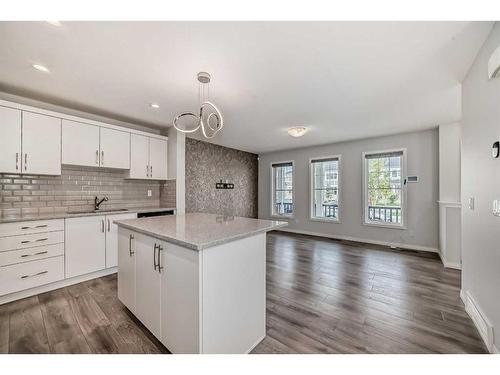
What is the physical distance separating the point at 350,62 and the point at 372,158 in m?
3.55

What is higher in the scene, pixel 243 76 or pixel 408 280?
pixel 243 76

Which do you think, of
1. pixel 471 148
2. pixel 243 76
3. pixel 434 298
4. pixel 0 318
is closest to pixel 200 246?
pixel 243 76

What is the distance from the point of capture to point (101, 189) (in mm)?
3508

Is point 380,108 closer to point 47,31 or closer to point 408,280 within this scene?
point 408,280

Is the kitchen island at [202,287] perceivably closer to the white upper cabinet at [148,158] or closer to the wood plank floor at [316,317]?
the wood plank floor at [316,317]

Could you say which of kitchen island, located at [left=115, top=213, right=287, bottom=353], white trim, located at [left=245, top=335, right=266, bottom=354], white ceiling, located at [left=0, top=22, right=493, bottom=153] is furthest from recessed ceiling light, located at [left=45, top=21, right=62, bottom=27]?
white trim, located at [left=245, top=335, right=266, bottom=354]

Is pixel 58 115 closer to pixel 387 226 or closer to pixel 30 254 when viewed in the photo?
pixel 30 254

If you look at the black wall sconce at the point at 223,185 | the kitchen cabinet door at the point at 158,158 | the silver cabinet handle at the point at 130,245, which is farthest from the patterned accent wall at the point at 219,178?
the silver cabinet handle at the point at 130,245

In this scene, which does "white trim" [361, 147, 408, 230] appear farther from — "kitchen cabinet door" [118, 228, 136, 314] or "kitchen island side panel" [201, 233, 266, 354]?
"kitchen cabinet door" [118, 228, 136, 314]

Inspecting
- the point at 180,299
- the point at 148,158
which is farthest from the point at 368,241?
the point at 148,158

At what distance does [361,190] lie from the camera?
16.5 feet

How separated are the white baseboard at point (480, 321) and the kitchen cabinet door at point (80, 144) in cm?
470

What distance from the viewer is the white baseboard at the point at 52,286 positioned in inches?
92.4

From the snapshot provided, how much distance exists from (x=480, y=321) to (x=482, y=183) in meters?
1.17
